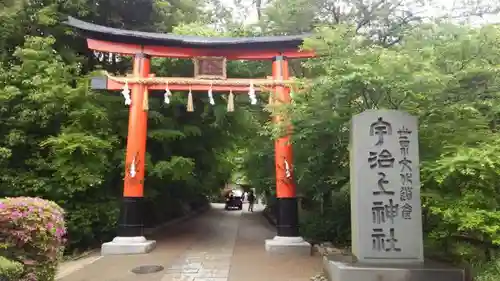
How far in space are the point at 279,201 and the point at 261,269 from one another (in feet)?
10.3

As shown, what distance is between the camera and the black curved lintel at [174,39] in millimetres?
12383

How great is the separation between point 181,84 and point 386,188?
7197 millimetres

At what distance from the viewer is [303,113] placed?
9203 mm

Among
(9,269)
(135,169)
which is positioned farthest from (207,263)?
(9,269)

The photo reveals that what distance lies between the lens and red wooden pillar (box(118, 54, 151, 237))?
39.2 ft

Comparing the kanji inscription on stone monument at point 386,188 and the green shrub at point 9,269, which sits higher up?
the kanji inscription on stone monument at point 386,188

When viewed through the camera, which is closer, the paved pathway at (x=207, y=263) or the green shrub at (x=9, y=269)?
the green shrub at (x=9, y=269)

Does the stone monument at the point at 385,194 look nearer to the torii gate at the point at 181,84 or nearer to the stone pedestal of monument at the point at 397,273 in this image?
the stone pedestal of monument at the point at 397,273

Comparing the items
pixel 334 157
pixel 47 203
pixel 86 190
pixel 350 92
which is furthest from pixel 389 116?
pixel 86 190

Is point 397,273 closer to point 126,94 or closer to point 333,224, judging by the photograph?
point 333,224

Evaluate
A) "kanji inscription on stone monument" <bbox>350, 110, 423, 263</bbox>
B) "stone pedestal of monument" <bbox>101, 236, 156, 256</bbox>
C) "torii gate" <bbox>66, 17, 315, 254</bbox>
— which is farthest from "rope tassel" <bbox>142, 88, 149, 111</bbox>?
"kanji inscription on stone monument" <bbox>350, 110, 423, 263</bbox>

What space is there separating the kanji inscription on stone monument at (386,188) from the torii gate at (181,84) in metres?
4.08

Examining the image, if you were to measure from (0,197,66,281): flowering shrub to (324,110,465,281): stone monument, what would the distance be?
202 inches


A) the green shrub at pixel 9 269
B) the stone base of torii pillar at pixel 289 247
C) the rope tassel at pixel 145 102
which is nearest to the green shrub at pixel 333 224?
the stone base of torii pillar at pixel 289 247
